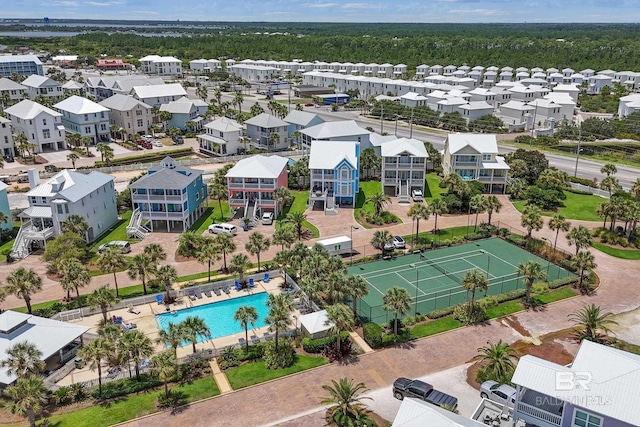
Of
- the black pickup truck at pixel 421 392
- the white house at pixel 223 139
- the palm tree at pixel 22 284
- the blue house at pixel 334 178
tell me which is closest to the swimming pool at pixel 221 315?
the palm tree at pixel 22 284

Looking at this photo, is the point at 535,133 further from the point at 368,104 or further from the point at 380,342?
the point at 380,342

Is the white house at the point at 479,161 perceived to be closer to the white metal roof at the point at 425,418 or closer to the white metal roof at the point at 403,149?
the white metal roof at the point at 403,149

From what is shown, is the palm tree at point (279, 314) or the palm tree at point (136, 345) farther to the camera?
the palm tree at point (279, 314)

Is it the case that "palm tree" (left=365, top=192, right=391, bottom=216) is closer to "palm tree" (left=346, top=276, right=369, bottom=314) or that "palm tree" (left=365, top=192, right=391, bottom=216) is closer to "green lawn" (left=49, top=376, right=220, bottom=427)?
"palm tree" (left=346, top=276, right=369, bottom=314)

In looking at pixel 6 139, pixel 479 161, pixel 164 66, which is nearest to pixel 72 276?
pixel 479 161

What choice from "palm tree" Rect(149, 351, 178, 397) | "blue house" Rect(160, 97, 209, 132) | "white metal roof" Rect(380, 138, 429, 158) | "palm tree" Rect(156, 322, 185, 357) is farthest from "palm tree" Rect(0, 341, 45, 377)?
"blue house" Rect(160, 97, 209, 132)
